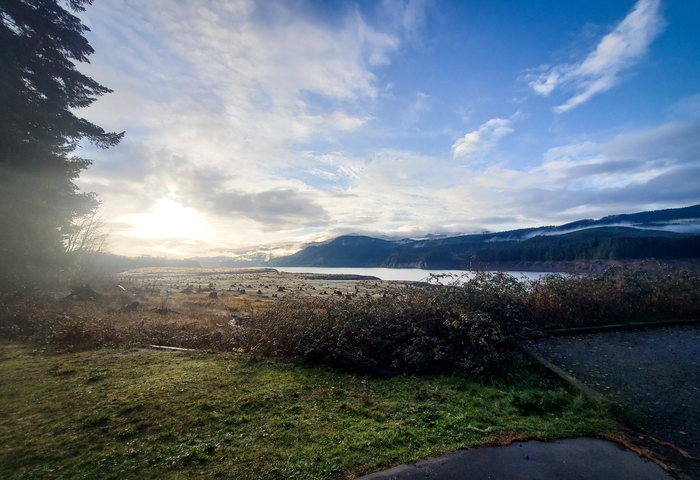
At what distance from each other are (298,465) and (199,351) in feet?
18.7

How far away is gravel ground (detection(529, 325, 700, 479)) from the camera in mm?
4301

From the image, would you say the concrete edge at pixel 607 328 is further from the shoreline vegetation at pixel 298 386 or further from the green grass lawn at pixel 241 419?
the green grass lawn at pixel 241 419

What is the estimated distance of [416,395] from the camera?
5465 millimetres

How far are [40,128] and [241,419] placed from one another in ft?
59.0

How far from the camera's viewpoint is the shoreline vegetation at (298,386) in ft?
11.4

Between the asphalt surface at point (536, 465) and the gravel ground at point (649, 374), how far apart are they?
570 mm

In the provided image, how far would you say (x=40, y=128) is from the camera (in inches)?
540

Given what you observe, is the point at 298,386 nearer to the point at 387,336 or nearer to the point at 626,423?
the point at 387,336

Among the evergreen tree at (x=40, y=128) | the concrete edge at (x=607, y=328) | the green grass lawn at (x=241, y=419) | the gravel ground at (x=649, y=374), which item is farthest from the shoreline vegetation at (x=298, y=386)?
the evergreen tree at (x=40, y=128)

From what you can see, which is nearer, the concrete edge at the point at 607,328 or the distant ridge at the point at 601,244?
the concrete edge at the point at 607,328

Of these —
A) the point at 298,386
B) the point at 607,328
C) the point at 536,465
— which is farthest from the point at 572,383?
the point at 607,328

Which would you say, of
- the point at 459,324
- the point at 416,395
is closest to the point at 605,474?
the point at 416,395

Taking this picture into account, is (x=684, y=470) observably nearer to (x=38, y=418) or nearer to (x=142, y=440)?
(x=142, y=440)

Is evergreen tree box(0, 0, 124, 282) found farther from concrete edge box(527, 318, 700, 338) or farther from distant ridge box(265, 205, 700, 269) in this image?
concrete edge box(527, 318, 700, 338)
